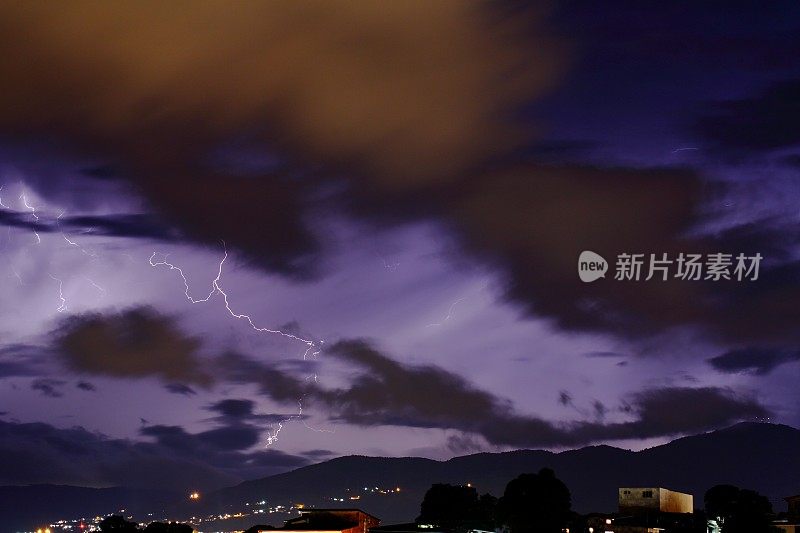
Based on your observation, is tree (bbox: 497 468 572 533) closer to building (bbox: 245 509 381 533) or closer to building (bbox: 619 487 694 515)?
building (bbox: 619 487 694 515)

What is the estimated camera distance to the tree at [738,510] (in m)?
72.5

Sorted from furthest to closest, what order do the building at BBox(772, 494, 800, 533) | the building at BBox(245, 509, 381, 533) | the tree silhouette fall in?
the tree silhouette → the building at BBox(772, 494, 800, 533) → the building at BBox(245, 509, 381, 533)

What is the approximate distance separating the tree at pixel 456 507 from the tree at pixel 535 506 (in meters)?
10.0

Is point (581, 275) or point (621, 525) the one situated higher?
point (581, 275)

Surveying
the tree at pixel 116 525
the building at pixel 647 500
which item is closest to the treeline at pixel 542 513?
the building at pixel 647 500

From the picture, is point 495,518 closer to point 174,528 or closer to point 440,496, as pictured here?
point 440,496

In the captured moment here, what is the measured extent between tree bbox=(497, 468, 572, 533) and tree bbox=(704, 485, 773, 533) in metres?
13.7

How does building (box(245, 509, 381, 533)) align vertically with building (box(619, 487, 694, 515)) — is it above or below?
below

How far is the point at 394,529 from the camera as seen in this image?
64125 millimetres

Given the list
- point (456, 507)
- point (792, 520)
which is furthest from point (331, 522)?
point (456, 507)

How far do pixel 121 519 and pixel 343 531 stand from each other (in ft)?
102

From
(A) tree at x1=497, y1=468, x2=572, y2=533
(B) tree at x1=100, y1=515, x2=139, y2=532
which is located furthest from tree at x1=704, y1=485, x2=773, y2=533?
(B) tree at x1=100, y1=515, x2=139, y2=532

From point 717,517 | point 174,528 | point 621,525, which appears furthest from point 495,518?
point 174,528

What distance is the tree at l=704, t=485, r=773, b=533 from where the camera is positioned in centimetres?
7250
